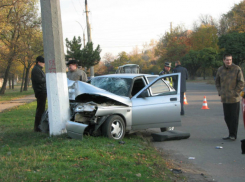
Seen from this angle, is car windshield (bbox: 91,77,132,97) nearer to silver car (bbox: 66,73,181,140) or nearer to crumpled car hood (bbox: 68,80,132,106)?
silver car (bbox: 66,73,181,140)

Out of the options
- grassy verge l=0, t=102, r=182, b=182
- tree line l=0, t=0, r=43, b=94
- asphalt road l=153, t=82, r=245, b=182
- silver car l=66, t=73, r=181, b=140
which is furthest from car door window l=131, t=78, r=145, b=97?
tree line l=0, t=0, r=43, b=94

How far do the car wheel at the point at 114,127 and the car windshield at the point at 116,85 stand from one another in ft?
2.93

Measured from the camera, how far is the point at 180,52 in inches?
2879

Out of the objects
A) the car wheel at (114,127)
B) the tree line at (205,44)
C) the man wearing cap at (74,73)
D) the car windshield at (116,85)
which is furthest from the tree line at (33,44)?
the car wheel at (114,127)

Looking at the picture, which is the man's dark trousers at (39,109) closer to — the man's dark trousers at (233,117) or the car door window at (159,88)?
the car door window at (159,88)

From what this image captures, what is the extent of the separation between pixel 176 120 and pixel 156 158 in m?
2.45

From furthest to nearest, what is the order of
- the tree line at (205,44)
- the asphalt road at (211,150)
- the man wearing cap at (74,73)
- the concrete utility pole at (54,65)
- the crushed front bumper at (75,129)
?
the tree line at (205,44) → the man wearing cap at (74,73) → the concrete utility pole at (54,65) → the crushed front bumper at (75,129) → the asphalt road at (211,150)

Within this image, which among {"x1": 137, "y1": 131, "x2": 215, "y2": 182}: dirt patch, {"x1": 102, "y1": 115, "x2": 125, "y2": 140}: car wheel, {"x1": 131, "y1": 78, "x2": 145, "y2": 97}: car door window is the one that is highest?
{"x1": 131, "y1": 78, "x2": 145, "y2": 97}: car door window

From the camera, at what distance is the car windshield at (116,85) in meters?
7.82

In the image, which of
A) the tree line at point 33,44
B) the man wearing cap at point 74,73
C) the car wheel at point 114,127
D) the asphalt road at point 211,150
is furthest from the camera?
the tree line at point 33,44

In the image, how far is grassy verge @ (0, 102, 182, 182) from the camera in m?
4.19

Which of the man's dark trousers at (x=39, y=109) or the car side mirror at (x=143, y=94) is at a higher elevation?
the car side mirror at (x=143, y=94)

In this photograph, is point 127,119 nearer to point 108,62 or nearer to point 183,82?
point 183,82

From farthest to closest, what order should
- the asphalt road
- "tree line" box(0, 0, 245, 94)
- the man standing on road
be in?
"tree line" box(0, 0, 245, 94)
the man standing on road
the asphalt road
